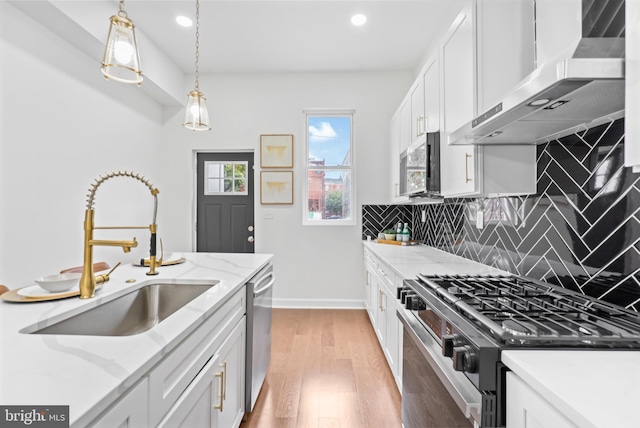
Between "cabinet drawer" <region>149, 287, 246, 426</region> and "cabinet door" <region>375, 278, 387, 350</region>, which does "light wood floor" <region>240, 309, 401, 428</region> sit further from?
"cabinet drawer" <region>149, 287, 246, 426</region>

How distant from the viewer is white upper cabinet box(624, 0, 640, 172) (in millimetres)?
737

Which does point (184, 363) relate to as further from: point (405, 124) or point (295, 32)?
point (295, 32)

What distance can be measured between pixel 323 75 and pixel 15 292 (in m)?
3.70

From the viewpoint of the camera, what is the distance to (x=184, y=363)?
966 mm

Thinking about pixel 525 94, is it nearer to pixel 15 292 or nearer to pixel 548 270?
pixel 548 270

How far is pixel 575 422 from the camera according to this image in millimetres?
566

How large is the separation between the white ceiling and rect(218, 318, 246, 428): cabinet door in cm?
274

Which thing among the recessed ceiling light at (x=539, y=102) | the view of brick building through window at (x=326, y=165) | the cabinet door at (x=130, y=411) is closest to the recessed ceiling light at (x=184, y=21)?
the view of brick building through window at (x=326, y=165)

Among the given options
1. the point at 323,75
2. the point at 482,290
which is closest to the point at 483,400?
the point at 482,290

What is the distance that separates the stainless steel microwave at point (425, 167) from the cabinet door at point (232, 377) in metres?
1.47

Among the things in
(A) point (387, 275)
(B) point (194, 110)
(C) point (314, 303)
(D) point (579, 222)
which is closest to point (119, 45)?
(B) point (194, 110)

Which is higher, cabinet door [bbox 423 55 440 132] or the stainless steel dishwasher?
cabinet door [bbox 423 55 440 132]

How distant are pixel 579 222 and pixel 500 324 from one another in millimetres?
759

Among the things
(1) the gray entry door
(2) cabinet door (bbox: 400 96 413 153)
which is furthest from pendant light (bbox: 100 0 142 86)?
(1) the gray entry door
